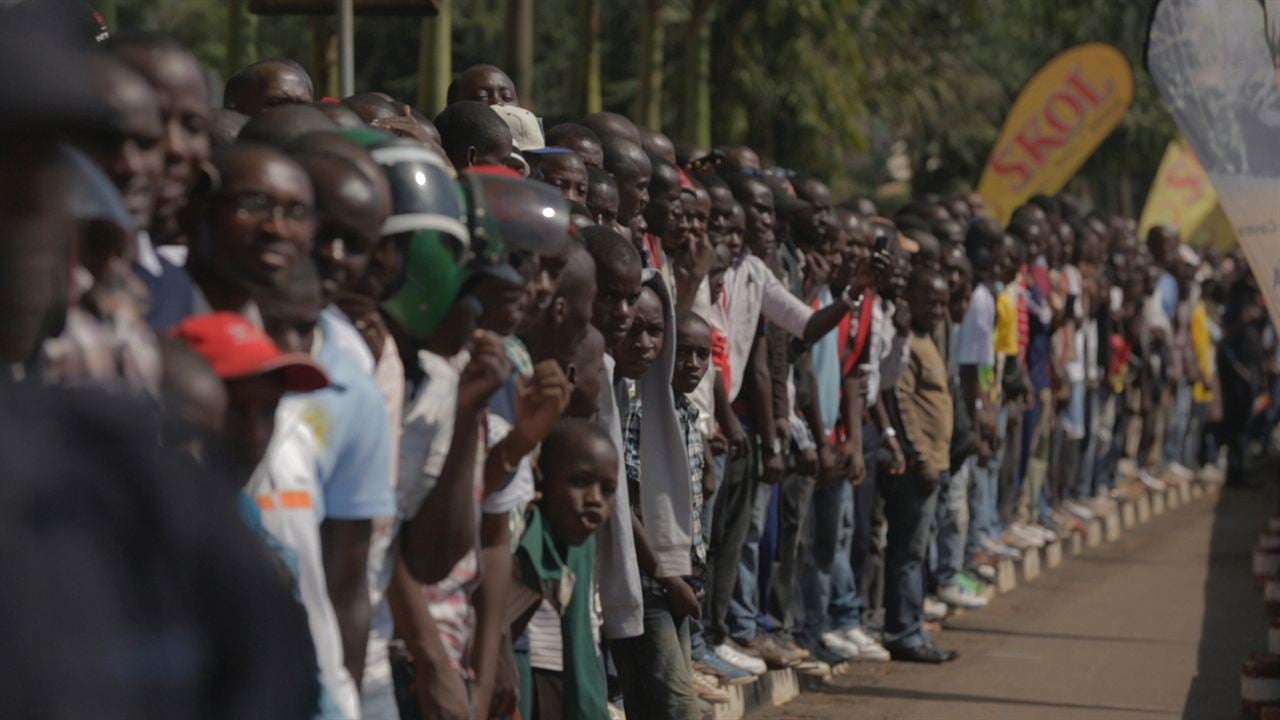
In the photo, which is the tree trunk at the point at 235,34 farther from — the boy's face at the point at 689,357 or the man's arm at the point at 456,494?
the man's arm at the point at 456,494

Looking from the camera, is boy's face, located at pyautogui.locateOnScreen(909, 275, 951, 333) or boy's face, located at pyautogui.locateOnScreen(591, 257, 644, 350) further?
boy's face, located at pyautogui.locateOnScreen(909, 275, 951, 333)

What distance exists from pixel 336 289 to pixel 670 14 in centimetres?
1759

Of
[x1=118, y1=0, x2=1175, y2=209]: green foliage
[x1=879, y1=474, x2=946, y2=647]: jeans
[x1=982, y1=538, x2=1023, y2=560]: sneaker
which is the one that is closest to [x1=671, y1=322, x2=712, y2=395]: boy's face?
[x1=879, y1=474, x2=946, y2=647]: jeans

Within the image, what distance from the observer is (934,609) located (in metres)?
11.8

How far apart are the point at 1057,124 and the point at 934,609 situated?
763cm

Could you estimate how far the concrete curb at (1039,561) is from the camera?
8777 mm

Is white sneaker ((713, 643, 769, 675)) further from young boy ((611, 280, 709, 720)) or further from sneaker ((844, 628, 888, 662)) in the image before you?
sneaker ((844, 628, 888, 662))

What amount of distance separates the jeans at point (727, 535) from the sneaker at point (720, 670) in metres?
0.18

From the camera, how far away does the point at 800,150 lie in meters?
23.2

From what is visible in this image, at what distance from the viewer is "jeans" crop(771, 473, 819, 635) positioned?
→ 9531mm

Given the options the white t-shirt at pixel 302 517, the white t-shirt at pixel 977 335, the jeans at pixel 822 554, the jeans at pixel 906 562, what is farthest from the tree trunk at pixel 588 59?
the white t-shirt at pixel 302 517

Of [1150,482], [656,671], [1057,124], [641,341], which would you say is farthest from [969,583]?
[1150,482]

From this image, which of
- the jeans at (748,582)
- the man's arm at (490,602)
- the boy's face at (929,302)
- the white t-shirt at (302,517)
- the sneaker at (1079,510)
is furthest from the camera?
the sneaker at (1079,510)

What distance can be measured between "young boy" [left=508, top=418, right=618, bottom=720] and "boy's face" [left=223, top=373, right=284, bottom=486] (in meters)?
2.22
